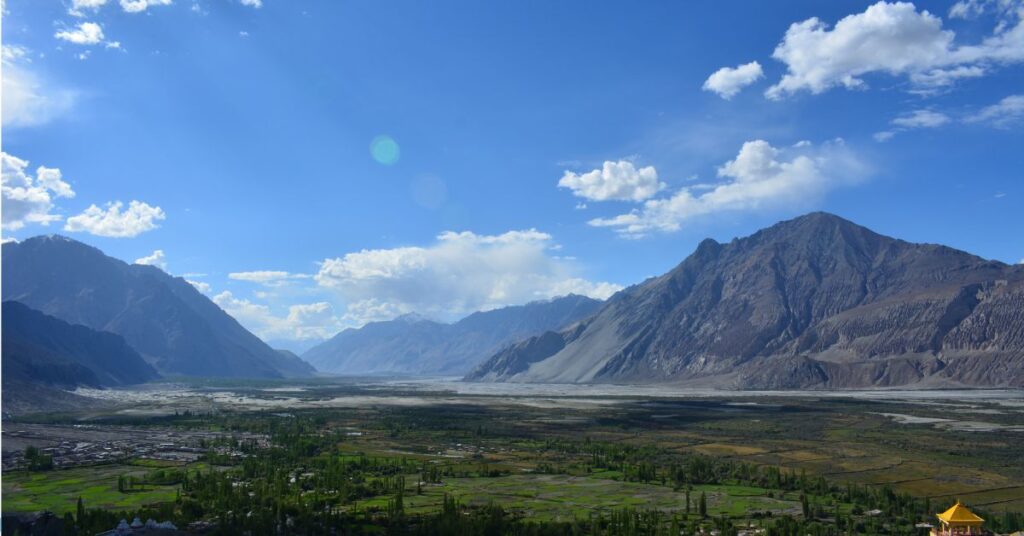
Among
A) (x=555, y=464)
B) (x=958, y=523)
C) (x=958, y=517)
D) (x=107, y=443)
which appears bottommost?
(x=555, y=464)

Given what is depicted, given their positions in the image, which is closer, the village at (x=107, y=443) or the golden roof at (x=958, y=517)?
the golden roof at (x=958, y=517)

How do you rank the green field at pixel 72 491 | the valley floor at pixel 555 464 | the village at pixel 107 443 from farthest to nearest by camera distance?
the village at pixel 107 443
the valley floor at pixel 555 464
the green field at pixel 72 491

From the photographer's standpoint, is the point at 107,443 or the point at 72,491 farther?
the point at 107,443

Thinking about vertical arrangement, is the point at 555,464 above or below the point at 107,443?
below

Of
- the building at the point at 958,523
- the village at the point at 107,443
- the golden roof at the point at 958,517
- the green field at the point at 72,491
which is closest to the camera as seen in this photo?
the golden roof at the point at 958,517

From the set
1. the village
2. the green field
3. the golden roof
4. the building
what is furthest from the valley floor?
the golden roof

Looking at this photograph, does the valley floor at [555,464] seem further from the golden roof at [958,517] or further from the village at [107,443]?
the golden roof at [958,517]

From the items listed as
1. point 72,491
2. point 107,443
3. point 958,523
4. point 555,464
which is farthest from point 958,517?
point 107,443

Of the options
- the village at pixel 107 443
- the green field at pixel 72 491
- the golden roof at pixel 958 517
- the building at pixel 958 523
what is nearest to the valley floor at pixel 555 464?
the green field at pixel 72 491

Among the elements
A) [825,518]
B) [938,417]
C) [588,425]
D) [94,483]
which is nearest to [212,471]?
[94,483]

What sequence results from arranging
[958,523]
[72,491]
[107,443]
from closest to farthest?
[958,523]
[72,491]
[107,443]

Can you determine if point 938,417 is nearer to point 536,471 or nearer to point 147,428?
point 536,471

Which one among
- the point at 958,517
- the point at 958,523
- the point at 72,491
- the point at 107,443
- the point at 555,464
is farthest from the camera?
the point at 107,443

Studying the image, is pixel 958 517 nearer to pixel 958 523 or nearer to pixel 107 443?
pixel 958 523
